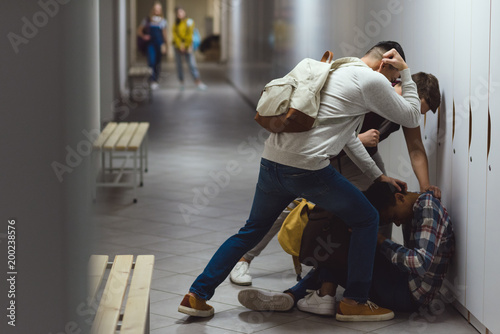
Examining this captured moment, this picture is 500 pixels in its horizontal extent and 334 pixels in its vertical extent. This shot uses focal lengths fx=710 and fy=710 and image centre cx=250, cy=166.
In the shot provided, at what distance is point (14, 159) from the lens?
863mm

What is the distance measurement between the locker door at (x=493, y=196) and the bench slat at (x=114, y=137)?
13.5ft

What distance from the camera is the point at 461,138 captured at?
3.75m

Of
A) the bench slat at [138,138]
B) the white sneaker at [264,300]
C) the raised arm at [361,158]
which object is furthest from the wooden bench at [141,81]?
the raised arm at [361,158]

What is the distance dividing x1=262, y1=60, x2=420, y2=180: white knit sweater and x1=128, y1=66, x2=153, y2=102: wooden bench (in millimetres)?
12330

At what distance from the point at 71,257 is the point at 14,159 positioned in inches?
5.5

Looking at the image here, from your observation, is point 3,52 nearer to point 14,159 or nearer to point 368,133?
point 14,159

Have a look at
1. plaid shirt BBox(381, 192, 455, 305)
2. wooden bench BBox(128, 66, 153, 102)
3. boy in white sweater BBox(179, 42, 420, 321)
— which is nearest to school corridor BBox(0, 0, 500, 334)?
plaid shirt BBox(381, 192, 455, 305)

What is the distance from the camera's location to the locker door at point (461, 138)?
365 cm

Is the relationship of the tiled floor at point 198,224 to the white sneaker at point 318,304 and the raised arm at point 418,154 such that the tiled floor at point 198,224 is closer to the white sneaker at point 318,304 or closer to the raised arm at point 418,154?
the white sneaker at point 318,304

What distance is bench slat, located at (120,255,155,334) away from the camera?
8.66 ft

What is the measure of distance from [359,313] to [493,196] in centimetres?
97

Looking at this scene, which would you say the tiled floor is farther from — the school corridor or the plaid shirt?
the plaid shirt

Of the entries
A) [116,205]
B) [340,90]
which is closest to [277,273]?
[340,90]

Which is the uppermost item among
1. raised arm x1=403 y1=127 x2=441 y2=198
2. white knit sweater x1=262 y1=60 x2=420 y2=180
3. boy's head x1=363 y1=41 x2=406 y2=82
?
boy's head x1=363 y1=41 x2=406 y2=82
